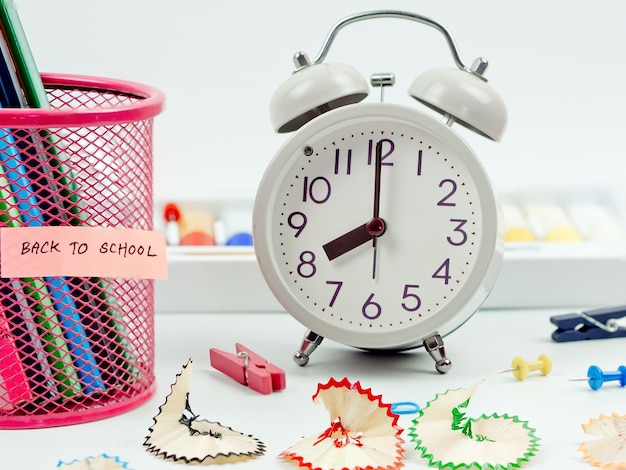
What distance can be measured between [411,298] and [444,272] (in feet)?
0.14

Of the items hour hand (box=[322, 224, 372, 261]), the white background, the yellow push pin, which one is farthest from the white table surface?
the white background

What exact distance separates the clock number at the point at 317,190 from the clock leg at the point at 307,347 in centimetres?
14

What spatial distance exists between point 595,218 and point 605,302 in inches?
8.8

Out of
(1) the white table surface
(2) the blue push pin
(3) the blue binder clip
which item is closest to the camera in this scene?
(1) the white table surface

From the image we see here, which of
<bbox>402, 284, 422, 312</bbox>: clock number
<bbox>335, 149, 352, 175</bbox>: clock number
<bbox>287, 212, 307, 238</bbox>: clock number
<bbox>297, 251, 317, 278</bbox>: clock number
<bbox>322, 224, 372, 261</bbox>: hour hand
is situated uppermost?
<bbox>335, 149, 352, 175</bbox>: clock number

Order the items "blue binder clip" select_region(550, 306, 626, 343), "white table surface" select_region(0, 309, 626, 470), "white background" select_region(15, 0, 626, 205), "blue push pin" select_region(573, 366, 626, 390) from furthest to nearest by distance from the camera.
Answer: "white background" select_region(15, 0, 626, 205)
"blue binder clip" select_region(550, 306, 626, 343)
"blue push pin" select_region(573, 366, 626, 390)
"white table surface" select_region(0, 309, 626, 470)

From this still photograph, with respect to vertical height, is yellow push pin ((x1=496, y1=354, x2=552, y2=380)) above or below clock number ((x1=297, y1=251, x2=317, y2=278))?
below

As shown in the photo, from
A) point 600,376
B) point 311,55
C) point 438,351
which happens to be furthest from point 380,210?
point 311,55

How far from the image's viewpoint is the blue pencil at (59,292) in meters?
0.93

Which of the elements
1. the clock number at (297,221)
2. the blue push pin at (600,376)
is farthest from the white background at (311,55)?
the blue push pin at (600,376)

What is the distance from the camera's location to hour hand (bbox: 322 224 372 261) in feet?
3.60

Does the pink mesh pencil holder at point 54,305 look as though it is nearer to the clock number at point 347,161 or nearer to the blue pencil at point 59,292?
the blue pencil at point 59,292

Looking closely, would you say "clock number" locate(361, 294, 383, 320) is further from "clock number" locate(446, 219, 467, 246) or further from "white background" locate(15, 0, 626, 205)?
"white background" locate(15, 0, 626, 205)

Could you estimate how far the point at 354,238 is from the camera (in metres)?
1.10
